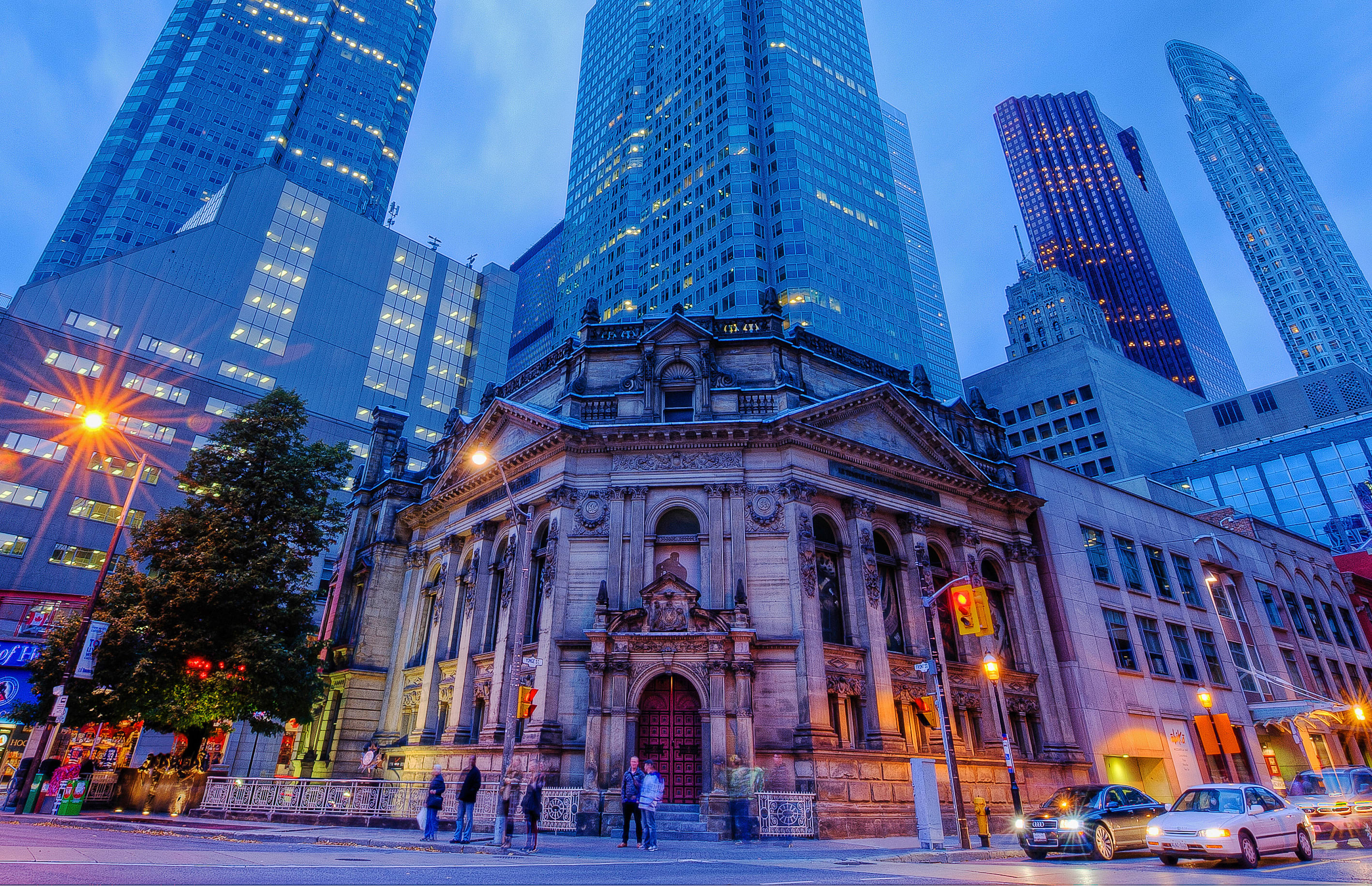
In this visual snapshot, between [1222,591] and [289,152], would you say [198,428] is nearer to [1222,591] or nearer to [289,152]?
[289,152]

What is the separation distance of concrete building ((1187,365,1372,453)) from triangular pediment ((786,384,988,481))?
181ft

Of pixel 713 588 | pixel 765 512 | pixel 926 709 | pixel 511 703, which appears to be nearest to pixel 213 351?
pixel 713 588

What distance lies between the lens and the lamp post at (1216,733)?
21.2 meters

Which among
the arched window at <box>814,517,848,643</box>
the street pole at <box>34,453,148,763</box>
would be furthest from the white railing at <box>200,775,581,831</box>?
the arched window at <box>814,517,848,643</box>

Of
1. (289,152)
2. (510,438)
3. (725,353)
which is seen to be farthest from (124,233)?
(725,353)

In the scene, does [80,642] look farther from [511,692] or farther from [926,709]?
[926,709]

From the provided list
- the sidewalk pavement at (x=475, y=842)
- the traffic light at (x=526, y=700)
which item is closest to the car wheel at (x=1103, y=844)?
the sidewalk pavement at (x=475, y=842)

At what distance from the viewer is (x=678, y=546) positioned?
96.1ft

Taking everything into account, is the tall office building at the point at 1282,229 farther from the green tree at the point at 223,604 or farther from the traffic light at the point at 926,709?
the green tree at the point at 223,604

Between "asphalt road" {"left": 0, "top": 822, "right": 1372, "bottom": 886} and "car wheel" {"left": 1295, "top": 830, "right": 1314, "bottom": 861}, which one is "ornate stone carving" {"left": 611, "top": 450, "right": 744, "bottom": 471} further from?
"car wheel" {"left": 1295, "top": 830, "right": 1314, "bottom": 861}

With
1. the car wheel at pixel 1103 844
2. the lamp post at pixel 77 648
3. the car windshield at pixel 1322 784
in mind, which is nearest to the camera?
the car wheel at pixel 1103 844

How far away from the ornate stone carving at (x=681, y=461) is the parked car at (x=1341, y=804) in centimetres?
1998

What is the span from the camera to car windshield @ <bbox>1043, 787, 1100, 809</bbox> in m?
18.2

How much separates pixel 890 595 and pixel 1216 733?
1256 cm
